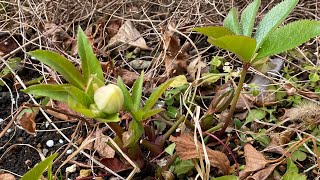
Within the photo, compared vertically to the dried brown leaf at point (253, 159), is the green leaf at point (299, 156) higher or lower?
lower

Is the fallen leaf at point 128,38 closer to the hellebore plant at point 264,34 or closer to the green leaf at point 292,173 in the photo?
the hellebore plant at point 264,34

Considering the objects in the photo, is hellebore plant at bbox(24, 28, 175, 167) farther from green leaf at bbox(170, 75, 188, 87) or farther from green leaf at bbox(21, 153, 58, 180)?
green leaf at bbox(170, 75, 188, 87)

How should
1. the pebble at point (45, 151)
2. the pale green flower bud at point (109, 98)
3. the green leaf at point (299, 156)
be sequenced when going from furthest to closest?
the pebble at point (45, 151) → the green leaf at point (299, 156) → the pale green flower bud at point (109, 98)

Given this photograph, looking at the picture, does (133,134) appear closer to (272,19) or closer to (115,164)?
(115,164)

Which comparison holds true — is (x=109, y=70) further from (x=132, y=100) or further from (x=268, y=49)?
(x=268, y=49)

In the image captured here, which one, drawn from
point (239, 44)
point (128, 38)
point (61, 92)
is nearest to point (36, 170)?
point (61, 92)

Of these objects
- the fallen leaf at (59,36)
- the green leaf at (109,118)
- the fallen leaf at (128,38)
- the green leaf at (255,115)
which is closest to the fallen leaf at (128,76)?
the fallen leaf at (128,38)

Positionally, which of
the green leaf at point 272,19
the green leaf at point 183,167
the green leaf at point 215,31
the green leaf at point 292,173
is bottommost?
the green leaf at point 183,167
